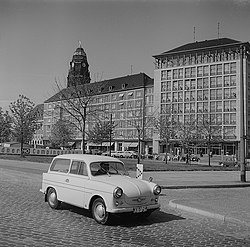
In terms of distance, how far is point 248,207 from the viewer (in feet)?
38.3

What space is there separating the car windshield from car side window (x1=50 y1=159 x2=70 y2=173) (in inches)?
40.4

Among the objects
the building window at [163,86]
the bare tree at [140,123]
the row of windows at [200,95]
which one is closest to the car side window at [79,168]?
the bare tree at [140,123]

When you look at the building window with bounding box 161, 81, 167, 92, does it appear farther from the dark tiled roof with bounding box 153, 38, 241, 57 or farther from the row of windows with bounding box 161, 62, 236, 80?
the dark tiled roof with bounding box 153, 38, 241, 57

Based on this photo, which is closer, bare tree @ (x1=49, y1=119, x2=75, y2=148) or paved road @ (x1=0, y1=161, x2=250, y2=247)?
paved road @ (x1=0, y1=161, x2=250, y2=247)

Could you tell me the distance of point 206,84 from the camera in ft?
279

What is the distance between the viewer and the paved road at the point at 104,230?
7.02 m

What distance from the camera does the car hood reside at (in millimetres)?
8812

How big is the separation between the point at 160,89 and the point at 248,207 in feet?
267

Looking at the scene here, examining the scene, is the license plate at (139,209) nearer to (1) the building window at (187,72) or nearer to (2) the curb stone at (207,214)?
(2) the curb stone at (207,214)

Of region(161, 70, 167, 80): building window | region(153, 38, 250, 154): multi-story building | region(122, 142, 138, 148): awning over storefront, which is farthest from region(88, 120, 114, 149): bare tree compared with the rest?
region(161, 70, 167, 80): building window

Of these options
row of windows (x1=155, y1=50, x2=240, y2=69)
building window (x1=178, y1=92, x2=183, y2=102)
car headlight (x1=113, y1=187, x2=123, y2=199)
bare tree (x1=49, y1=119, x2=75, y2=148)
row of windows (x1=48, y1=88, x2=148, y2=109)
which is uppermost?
row of windows (x1=155, y1=50, x2=240, y2=69)

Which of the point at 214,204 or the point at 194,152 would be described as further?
the point at 194,152

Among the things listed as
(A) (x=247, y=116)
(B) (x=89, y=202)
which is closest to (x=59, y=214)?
(B) (x=89, y=202)

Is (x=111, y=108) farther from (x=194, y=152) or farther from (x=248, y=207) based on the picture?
(x=248, y=207)
